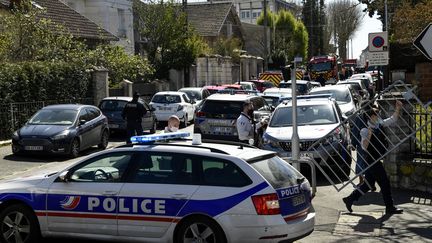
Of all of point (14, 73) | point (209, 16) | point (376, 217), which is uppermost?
point (209, 16)

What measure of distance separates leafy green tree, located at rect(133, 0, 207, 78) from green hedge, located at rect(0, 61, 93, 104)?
1285cm

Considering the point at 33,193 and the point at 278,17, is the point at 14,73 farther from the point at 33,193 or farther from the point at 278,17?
the point at 278,17

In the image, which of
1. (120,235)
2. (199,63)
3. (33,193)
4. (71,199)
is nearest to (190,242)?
(120,235)

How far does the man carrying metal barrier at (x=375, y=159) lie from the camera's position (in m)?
10.2

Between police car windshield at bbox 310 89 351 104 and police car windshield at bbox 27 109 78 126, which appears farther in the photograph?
police car windshield at bbox 310 89 351 104

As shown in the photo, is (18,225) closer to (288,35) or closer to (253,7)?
(288,35)

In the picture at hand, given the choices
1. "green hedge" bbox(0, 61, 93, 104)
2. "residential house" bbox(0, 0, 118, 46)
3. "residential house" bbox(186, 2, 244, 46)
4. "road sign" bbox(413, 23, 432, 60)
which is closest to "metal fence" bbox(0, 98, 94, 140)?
"green hedge" bbox(0, 61, 93, 104)

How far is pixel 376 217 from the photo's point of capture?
1016 cm

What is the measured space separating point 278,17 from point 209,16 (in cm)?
2140

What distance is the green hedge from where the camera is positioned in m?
21.4

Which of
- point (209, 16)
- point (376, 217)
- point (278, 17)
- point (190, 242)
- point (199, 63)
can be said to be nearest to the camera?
point (190, 242)

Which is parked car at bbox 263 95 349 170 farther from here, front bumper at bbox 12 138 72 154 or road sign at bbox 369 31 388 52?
front bumper at bbox 12 138 72 154

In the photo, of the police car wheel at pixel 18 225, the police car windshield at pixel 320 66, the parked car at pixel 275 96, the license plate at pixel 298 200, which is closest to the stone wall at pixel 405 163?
the license plate at pixel 298 200

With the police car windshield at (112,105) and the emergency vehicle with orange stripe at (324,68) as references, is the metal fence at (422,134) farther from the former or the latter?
the emergency vehicle with orange stripe at (324,68)
